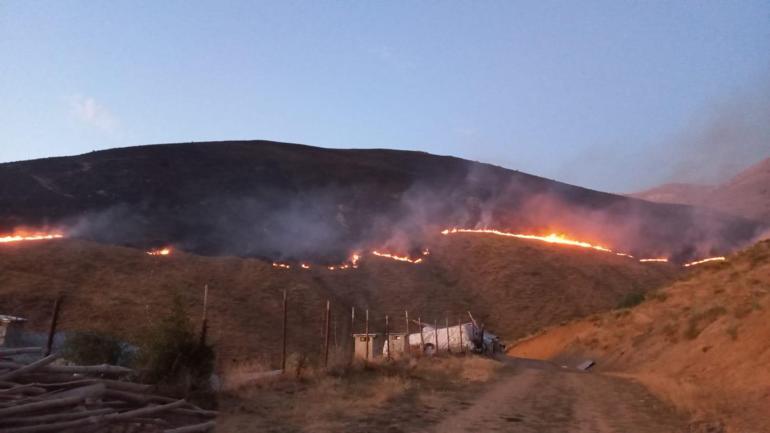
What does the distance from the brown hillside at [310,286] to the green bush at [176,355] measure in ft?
65.7

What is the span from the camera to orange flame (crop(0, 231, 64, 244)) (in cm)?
5256

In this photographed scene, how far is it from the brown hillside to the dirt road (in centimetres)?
2176

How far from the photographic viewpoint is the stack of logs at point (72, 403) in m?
6.38

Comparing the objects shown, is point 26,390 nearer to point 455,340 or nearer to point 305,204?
point 455,340

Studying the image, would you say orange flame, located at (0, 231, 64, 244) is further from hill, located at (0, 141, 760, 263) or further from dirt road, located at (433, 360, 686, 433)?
dirt road, located at (433, 360, 686, 433)

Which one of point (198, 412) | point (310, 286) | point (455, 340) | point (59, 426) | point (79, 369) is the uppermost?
point (310, 286)

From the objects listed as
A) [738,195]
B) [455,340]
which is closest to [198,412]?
[455,340]

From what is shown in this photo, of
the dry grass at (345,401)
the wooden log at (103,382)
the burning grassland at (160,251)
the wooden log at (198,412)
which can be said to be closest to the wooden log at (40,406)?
the wooden log at (103,382)

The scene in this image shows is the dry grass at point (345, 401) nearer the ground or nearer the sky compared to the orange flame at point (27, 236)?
nearer the ground

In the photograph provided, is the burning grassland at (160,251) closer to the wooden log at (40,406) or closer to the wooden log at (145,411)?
the wooden log at (145,411)

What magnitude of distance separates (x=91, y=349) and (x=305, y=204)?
227 feet

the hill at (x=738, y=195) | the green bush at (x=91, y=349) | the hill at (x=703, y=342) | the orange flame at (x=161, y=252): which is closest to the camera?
the hill at (x=703, y=342)

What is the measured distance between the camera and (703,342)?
19.6 m

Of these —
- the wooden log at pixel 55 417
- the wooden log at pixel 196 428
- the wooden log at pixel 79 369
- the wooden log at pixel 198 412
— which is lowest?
the wooden log at pixel 196 428
